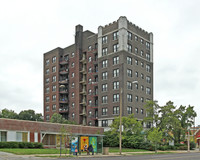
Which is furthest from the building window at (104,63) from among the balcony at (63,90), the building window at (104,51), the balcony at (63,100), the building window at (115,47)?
the balcony at (63,100)

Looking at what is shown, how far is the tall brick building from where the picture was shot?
68250mm

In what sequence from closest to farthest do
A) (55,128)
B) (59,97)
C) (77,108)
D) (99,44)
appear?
(55,128), (99,44), (77,108), (59,97)

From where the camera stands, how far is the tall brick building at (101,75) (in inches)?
2687

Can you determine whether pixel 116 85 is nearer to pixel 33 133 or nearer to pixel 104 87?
pixel 104 87

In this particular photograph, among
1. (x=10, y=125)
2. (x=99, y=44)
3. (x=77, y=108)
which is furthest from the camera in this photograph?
(x=77, y=108)

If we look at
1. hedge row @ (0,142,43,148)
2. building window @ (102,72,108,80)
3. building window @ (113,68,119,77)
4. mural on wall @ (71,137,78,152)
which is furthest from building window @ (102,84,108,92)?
mural on wall @ (71,137,78,152)

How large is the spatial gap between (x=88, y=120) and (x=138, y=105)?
1459cm

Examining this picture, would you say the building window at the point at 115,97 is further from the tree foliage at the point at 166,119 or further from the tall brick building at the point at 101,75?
the tree foliage at the point at 166,119

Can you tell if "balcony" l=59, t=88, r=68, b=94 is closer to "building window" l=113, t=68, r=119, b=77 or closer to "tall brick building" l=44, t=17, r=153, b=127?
"tall brick building" l=44, t=17, r=153, b=127

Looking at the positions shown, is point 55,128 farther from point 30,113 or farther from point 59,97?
point 30,113

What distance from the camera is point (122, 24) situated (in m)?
68.6

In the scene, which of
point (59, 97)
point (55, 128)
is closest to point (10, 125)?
point (55, 128)

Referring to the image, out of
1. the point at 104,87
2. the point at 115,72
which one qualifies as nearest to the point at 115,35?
the point at 115,72

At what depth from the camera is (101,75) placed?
72438 millimetres
